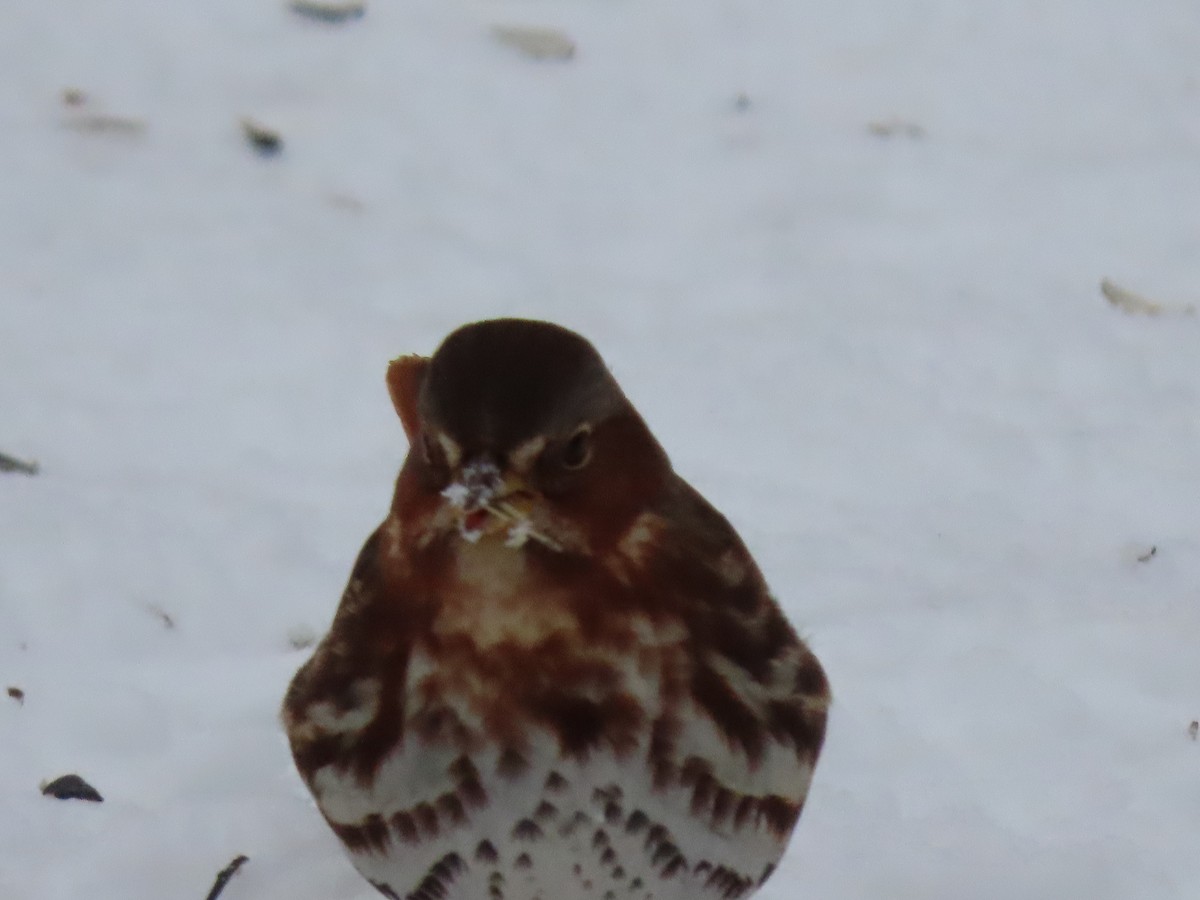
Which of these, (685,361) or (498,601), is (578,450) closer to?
(498,601)

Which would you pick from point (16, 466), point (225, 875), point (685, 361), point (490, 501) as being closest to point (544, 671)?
point (490, 501)

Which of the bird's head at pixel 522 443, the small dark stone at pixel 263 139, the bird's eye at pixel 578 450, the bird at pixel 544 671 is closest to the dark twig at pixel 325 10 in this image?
the small dark stone at pixel 263 139

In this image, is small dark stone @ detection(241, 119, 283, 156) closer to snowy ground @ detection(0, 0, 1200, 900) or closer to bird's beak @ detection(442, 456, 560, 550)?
snowy ground @ detection(0, 0, 1200, 900)

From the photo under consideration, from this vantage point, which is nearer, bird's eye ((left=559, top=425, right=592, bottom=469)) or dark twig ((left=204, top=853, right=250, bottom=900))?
bird's eye ((left=559, top=425, right=592, bottom=469))

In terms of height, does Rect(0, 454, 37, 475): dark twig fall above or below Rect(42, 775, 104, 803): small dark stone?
below

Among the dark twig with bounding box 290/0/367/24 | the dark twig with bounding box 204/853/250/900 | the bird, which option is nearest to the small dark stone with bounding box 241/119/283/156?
the dark twig with bounding box 290/0/367/24

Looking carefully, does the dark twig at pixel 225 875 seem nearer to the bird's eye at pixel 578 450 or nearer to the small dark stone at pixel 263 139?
the bird's eye at pixel 578 450
